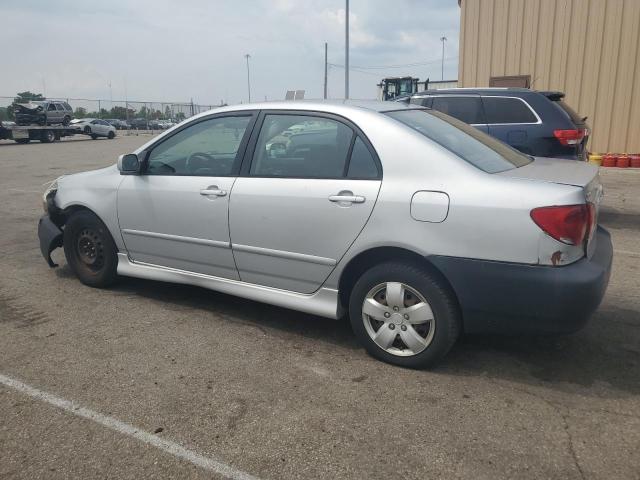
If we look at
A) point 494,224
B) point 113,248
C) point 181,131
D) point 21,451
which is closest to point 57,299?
point 113,248

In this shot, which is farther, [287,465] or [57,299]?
[57,299]

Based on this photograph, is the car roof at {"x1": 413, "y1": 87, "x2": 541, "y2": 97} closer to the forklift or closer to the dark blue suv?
the dark blue suv

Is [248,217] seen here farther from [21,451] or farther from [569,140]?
[569,140]

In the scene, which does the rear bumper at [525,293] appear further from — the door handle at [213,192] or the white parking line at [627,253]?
the white parking line at [627,253]

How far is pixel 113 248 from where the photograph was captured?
466 centimetres

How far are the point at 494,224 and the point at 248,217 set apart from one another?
1.64 metres

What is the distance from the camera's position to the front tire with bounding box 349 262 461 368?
314 centimetres

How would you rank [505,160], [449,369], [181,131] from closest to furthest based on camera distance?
[449,369]
[505,160]
[181,131]

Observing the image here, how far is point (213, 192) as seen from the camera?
3.91m

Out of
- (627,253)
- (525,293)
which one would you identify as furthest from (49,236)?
(627,253)

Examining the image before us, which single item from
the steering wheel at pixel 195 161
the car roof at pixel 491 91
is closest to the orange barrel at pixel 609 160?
the car roof at pixel 491 91

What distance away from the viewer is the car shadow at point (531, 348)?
319 cm

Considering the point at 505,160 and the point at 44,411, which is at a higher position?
the point at 505,160

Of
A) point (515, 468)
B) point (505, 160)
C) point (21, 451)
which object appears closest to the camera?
point (515, 468)
